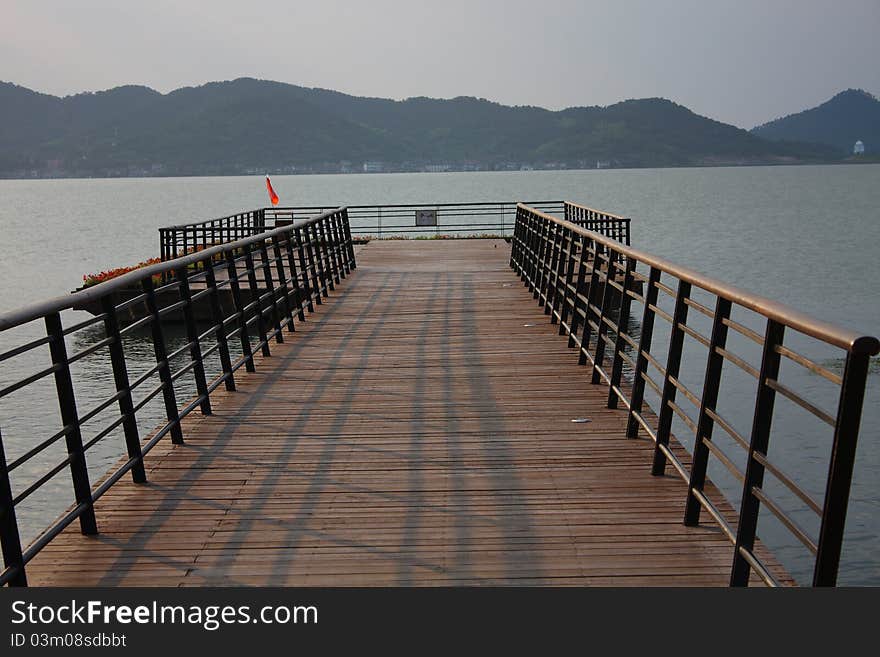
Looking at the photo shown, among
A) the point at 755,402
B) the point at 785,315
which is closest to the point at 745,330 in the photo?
the point at 785,315

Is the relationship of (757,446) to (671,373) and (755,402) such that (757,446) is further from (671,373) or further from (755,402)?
(755,402)

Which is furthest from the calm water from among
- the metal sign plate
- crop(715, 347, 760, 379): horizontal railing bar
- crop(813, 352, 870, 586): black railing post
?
the metal sign plate

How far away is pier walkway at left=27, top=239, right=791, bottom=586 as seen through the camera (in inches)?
182

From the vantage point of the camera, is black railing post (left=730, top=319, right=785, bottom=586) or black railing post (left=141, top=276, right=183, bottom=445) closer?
black railing post (left=730, top=319, right=785, bottom=586)

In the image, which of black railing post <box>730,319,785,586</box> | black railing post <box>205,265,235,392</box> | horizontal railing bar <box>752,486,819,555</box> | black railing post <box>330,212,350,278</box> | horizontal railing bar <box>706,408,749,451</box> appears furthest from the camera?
black railing post <box>330,212,350,278</box>

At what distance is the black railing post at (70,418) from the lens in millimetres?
4703

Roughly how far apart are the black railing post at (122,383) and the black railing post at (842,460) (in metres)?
3.57

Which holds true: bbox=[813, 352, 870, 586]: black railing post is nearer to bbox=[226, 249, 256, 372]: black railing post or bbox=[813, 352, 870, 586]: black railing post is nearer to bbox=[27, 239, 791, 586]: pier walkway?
bbox=[27, 239, 791, 586]: pier walkway

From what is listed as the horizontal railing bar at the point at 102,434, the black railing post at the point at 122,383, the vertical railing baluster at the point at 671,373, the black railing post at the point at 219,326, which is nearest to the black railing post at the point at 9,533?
the horizontal railing bar at the point at 102,434

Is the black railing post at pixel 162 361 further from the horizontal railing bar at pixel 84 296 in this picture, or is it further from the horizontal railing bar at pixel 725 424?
the horizontal railing bar at pixel 725 424

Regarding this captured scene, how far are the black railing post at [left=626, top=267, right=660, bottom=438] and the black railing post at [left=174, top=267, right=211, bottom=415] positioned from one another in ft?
9.91

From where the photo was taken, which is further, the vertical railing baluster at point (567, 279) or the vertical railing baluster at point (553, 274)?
the vertical railing baluster at point (553, 274)
